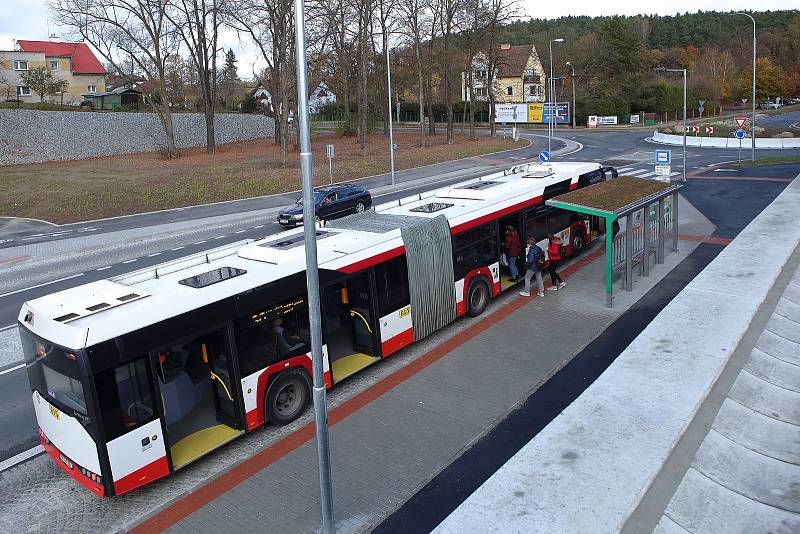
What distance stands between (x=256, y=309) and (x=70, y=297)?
2435 millimetres

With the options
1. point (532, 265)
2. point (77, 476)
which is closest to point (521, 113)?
point (532, 265)

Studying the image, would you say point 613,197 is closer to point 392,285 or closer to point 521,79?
point 392,285

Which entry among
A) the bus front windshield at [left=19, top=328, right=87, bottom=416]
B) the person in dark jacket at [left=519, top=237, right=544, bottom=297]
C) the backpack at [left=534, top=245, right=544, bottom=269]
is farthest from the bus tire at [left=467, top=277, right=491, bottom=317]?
the bus front windshield at [left=19, top=328, right=87, bottom=416]

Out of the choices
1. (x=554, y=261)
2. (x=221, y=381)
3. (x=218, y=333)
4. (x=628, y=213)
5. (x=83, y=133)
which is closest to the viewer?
(x=218, y=333)

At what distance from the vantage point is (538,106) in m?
85.0

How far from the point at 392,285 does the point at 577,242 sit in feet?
28.5

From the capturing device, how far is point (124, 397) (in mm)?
8047

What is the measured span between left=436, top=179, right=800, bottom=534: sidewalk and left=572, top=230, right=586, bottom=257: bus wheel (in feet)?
24.7

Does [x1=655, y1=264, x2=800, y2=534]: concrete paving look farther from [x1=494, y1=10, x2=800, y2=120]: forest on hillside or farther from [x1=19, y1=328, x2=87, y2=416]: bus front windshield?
[x1=494, y1=10, x2=800, y2=120]: forest on hillside

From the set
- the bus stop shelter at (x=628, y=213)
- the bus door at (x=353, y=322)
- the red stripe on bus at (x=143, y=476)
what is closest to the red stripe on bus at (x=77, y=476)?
the red stripe on bus at (x=143, y=476)

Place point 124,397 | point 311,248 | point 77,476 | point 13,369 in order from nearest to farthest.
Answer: point 311,248 → point 124,397 → point 77,476 → point 13,369

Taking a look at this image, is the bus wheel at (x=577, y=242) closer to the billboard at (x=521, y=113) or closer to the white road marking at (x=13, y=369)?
the white road marking at (x=13, y=369)

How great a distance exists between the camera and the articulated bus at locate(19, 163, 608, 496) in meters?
7.97

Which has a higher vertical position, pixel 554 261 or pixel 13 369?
pixel 554 261
